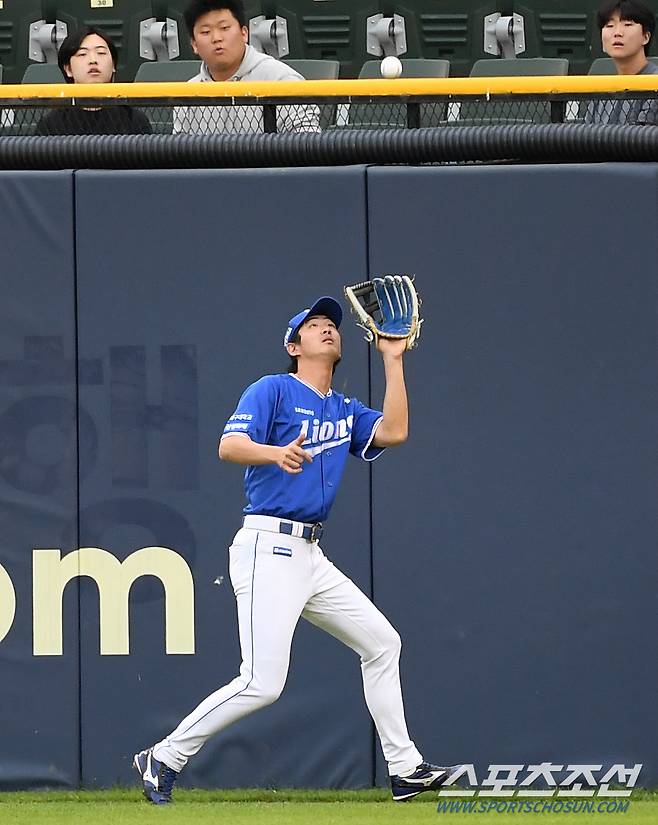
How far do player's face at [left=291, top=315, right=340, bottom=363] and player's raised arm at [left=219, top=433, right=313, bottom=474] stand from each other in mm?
380

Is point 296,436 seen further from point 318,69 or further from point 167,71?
point 167,71

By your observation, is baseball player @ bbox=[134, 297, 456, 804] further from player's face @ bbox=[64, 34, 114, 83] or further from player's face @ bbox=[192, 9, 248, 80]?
player's face @ bbox=[64, 34, 114, 83]

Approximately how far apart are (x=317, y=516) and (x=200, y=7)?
2.32 meters

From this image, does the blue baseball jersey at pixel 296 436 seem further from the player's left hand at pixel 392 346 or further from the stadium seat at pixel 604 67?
the stadium seat at pixel 604 67

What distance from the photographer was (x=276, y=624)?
482cm

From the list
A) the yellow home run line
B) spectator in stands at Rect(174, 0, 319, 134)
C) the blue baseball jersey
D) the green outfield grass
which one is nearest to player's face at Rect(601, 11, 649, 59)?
the yellow home run line

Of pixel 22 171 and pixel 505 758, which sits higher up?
pixel 22 171

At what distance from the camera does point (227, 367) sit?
5602 mm

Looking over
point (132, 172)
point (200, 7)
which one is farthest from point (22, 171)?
point (200, 7)

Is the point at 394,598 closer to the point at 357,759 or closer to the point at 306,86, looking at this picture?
the point at 357,759

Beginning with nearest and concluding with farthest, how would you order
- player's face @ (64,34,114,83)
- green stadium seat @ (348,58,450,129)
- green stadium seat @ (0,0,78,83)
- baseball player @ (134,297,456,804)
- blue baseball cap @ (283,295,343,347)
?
baseball player @ (134,297,456,804) → blue baseball cap @ (283,295,343,347) → green stadium seat @ (348,58,450,129) → player's face @ (64,34,114,83) → green stadium seat @ (0,0,78,83)

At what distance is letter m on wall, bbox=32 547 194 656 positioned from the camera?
559 cm

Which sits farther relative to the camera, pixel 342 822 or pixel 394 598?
pixel 394 598

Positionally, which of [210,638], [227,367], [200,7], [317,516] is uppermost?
[200,7]
